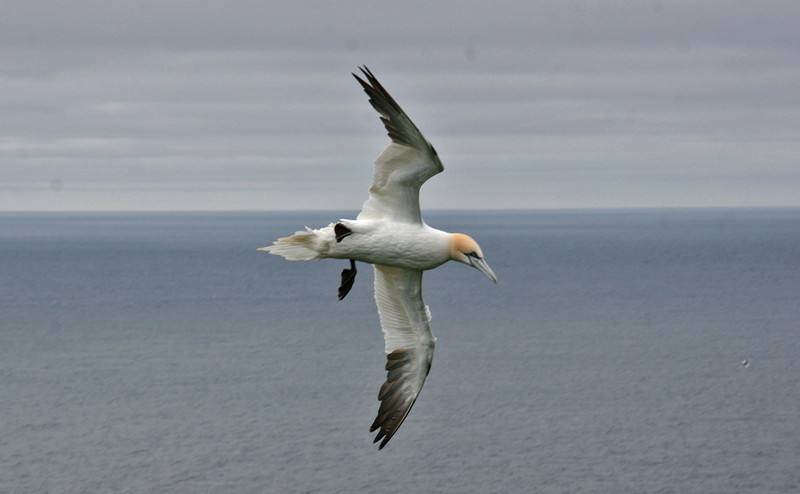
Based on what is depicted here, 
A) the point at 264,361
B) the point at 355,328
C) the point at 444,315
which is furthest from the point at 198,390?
the point at 444,315

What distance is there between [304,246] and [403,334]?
3362 mm

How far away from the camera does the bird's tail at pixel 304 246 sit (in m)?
15.9

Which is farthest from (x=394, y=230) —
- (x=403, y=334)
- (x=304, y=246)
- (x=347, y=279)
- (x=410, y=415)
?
(x=410, y=415)

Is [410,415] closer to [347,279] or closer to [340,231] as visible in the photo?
[347,279]

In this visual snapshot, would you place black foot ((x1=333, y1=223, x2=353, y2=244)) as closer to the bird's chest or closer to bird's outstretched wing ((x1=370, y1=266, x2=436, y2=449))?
the bird's chest

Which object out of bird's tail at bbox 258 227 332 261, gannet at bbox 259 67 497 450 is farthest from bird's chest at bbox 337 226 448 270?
bird's tail at bbox 258 227 332 261

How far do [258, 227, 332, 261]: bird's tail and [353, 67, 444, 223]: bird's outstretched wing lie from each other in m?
0.84

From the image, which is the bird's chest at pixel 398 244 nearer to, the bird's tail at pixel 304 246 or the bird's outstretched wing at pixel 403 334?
the bird's tail at pixel 304 246

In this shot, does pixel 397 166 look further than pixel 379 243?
No

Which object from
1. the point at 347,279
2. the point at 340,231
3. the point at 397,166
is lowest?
the point at 347,279

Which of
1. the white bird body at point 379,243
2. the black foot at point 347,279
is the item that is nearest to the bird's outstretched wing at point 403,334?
the black foot at point 347,279

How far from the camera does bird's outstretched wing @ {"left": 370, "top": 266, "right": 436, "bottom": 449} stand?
17938mm

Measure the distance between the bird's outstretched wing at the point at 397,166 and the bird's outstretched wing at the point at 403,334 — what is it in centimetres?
210

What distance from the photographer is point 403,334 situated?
18422 millimetres
